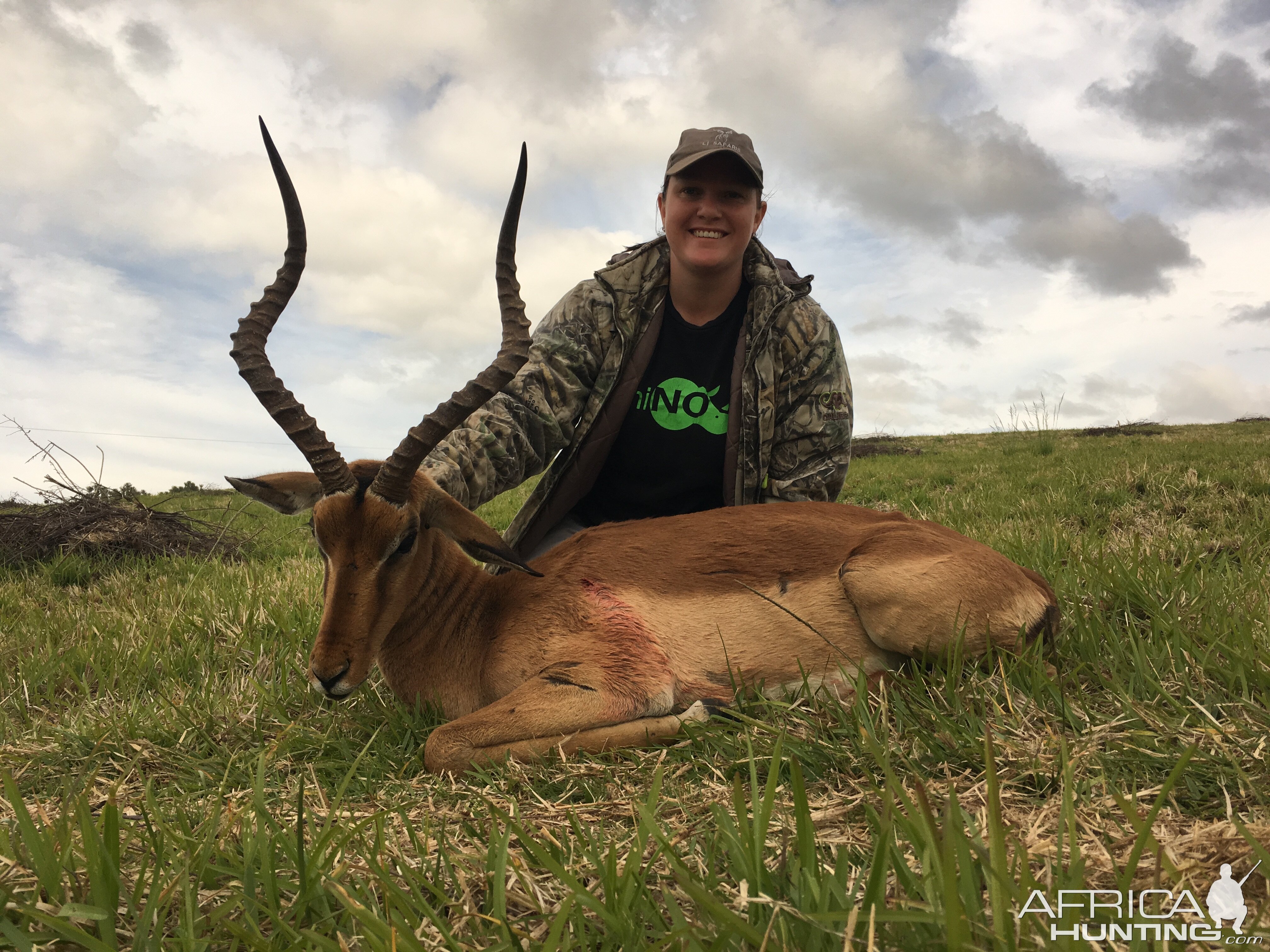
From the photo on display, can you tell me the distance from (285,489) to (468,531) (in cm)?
92

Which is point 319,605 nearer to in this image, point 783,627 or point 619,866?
point 783,627

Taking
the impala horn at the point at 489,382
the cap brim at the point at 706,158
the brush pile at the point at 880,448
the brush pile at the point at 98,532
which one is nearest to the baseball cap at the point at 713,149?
the cap brim at the point at 706,158

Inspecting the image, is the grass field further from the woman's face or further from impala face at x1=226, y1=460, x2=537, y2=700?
the woman's face

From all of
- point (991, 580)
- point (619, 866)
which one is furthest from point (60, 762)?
point (991, 580)

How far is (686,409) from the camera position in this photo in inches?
235

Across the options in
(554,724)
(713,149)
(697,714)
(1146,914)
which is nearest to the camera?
(1146,914)

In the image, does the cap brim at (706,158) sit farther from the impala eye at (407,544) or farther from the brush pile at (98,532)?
the brush pile at (98,532)

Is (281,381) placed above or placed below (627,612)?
above

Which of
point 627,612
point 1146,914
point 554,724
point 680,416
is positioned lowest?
point 1146,914

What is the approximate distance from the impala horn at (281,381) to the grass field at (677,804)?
117 cm

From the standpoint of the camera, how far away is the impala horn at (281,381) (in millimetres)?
3680

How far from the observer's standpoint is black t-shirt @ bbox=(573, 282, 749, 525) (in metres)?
5.96

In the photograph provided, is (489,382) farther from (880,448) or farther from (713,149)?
(880,448)

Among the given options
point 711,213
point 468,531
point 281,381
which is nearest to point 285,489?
point 281,381
